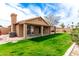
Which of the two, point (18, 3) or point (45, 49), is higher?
point (18, 3)

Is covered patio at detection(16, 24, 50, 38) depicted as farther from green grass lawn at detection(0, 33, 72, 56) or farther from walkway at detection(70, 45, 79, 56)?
walkway at detection(70, 45, 79, 56)

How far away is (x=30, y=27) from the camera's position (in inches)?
109

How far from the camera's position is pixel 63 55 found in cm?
270

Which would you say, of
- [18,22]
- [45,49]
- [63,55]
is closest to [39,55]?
[45,49]

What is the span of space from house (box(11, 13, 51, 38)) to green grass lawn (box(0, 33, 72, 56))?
0.36ft

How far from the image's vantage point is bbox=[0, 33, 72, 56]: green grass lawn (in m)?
2.69

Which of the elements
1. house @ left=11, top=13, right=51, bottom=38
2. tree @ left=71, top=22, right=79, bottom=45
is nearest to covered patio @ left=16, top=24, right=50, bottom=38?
house @ left=11, top=13, right=51, bottom=38

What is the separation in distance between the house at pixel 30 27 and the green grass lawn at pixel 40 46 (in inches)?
4.3

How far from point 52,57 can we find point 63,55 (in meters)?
0.19

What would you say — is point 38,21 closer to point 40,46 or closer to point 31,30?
point 31,30

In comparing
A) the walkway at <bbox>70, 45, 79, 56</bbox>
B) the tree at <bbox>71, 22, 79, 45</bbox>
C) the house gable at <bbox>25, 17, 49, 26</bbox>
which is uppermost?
the house gable at <bbox>25, 17, 49, 26</bbox>

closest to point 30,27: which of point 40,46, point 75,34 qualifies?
point 40,46

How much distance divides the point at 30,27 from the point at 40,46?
1.21ft

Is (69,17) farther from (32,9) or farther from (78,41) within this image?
(32,9)
